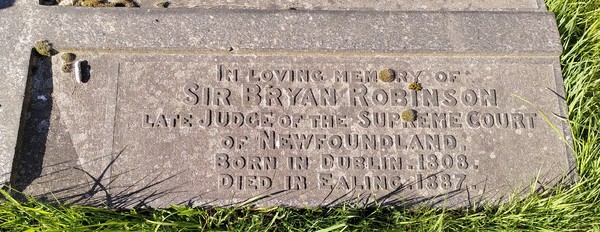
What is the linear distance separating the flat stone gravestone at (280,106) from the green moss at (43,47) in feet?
0.10

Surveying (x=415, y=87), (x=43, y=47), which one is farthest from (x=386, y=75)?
(x=43, y=47)

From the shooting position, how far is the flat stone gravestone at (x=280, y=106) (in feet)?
7.77

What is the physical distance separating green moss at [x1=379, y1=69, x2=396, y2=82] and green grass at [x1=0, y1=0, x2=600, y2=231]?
67cm

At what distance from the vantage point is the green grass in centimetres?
229

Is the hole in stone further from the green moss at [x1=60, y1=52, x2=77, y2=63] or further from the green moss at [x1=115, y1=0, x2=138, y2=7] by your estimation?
the green moss at [x1=115, y1=0, x2=138, y2=7]

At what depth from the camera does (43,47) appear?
246cm

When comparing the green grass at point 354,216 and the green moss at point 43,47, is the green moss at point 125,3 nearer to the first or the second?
the green moss at point 43,47

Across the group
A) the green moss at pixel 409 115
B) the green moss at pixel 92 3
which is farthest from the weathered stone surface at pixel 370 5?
the green moss at pixel 409 115

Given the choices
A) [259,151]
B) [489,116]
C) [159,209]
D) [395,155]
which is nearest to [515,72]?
[489,116]

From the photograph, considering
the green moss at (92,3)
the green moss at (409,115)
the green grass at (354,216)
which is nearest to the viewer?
the green grass at (354,216)

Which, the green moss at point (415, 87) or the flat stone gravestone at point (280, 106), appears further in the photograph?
the green moss at point (415, 87)

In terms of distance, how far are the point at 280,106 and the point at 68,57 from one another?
1148 mm

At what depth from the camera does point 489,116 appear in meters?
2.47

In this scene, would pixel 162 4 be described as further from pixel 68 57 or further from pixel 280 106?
pixel 280 106
